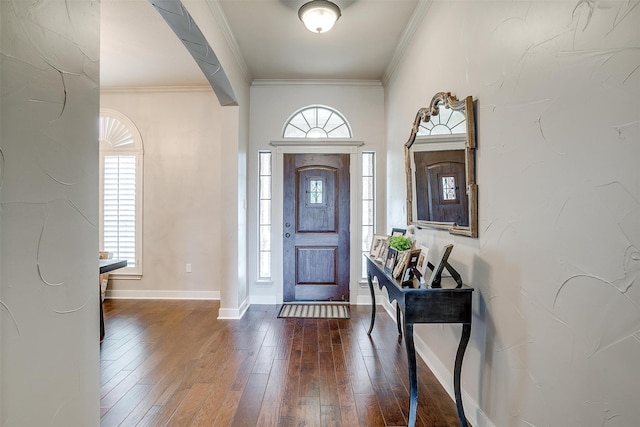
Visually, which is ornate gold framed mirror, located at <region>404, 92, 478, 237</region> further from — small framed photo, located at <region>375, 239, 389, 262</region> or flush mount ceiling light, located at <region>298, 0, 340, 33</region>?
flush mount ceiling light, located at <region>298, 0, 340, 33</region>

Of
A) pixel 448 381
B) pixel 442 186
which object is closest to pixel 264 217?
pixel 442 186

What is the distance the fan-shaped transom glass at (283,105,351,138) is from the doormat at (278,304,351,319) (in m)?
2.29

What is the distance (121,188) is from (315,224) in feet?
9.15

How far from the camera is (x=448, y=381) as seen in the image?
7.13 ft

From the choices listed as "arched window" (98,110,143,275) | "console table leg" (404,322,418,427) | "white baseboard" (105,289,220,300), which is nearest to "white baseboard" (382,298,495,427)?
"console table leg" (404,322,418,427)

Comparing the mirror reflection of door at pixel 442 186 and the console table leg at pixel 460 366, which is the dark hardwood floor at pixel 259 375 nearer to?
the console table leg at pixel 460 366

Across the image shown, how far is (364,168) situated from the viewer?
4367 mm

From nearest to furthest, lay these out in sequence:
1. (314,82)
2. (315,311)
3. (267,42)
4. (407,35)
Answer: (407,35)
(267,42)
(315,311)
(314,82)

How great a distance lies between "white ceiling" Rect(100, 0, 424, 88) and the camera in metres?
2.79

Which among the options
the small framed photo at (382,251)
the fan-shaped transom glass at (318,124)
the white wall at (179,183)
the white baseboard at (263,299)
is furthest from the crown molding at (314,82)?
the white baseboard at (263,299)

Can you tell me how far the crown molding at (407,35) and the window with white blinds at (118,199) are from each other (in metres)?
3.65

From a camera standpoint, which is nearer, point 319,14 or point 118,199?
point 319,14

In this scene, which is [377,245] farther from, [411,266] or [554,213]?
[554,213]

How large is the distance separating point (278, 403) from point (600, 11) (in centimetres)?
243
